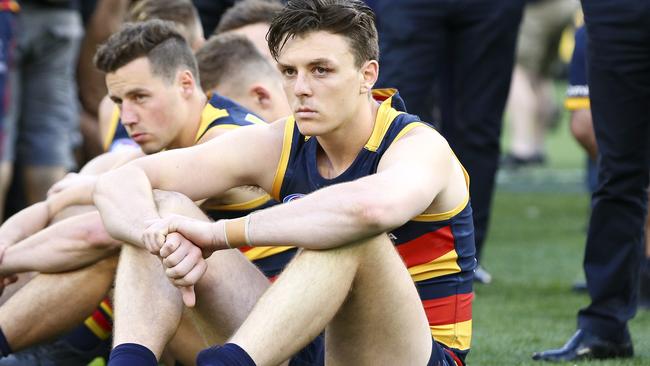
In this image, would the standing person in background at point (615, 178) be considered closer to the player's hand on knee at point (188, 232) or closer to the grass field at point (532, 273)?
the grass field at point (532, 273)

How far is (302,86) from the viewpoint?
3900mm

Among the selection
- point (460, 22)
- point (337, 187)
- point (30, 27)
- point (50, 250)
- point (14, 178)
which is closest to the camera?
point (337, 187)

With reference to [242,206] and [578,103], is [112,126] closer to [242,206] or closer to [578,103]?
[242,206]

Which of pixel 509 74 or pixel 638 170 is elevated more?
pixel 638 170

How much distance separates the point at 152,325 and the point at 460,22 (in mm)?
3202

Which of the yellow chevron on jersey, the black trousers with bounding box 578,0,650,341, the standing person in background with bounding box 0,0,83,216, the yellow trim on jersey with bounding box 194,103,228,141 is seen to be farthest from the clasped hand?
the standing person in background with bounding box 0,0,83,216

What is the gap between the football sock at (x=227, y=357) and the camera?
3471 mm

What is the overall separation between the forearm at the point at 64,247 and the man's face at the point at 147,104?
1.59 feet

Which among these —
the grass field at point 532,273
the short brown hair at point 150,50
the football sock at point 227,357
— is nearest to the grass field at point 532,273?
the grass field at point 532,273

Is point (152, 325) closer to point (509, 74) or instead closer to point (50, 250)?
point (50, 250)

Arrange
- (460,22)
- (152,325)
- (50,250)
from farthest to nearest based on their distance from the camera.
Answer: (460,22) → (50,250) → (152,325)

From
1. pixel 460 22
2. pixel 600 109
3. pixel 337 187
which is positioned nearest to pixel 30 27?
pixel 460 22

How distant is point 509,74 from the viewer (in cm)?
671

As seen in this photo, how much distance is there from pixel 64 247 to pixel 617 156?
2.07 m
